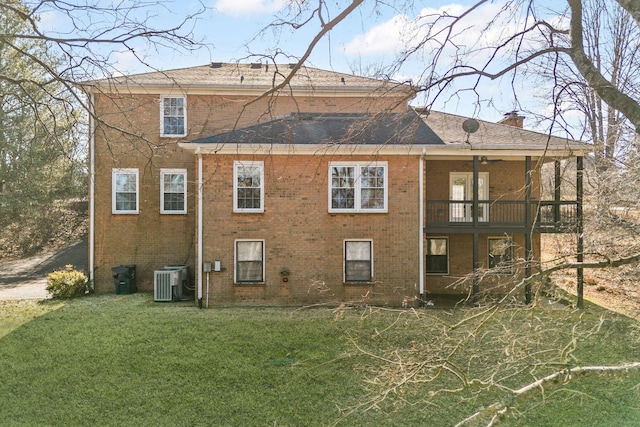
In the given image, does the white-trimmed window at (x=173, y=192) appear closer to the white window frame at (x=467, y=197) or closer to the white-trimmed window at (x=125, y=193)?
the white-trimmed window at (x=125, y=193)

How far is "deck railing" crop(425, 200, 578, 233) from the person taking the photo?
41.5ft

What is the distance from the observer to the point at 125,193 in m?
15.1

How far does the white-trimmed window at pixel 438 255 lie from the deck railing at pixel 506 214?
957mm

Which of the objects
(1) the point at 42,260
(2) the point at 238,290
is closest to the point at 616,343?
(2) the point at 238,290

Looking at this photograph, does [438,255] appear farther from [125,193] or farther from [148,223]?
[125,193]

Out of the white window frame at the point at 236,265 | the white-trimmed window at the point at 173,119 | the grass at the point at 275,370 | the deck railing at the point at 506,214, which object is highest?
the white-trimmed window at the point at 173,119

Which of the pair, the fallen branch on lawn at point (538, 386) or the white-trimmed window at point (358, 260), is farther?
the white-trimmed window at point (358, 260)

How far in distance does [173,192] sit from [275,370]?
9.01 metres

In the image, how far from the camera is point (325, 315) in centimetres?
1153

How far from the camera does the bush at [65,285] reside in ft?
45.8

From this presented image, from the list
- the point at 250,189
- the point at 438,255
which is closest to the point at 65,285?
the point at 250,189

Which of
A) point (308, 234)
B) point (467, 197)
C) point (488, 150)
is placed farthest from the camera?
point (467, 197)

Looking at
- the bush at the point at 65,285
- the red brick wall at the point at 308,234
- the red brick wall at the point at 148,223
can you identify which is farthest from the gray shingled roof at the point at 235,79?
the bush at the point at 65,285

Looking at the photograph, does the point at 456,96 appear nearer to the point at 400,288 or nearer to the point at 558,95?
the point at 558,95
